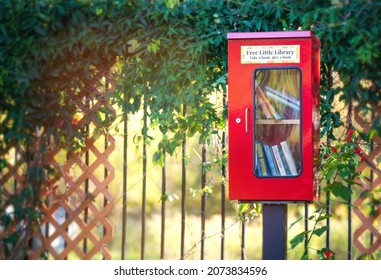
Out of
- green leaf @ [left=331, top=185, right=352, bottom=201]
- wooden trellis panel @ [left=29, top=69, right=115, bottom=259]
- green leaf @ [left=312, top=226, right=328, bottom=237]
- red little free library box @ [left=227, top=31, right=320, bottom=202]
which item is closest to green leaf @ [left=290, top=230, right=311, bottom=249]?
green leaf @ [left=312, top=226, right=328, bottom=237]

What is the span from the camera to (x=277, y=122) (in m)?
4.25

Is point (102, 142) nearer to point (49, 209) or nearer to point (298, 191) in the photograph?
point (49, 209)

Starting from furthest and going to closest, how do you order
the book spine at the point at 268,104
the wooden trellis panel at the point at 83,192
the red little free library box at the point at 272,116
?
1. the wooden trellis panel at the point at 83,192
2. the book spine at the point at 268,104
3. the red little free library box at the point at 272,116

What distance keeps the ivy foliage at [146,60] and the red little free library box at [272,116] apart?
2.10 feet

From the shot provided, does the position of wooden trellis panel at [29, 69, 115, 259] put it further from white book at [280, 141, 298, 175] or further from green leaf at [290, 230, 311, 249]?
white book at [280, 141, 298, 175]

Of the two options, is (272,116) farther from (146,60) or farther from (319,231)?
(146,60)

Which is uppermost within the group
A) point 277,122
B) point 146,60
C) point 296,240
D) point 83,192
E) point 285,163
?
point 146,60

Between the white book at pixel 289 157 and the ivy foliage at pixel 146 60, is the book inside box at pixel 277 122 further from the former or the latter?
the ivy foliage at pixel 146 60

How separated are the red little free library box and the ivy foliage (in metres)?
0.64

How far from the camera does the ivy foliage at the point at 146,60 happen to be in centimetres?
482

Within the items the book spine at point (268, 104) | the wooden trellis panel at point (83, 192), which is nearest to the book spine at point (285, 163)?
the book spine at point (268, 104)

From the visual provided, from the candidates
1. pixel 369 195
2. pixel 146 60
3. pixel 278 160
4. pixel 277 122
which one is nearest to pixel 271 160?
pixel 278 160

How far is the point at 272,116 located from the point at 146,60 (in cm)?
126

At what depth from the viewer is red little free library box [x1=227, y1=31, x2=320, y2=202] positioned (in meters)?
4.11
